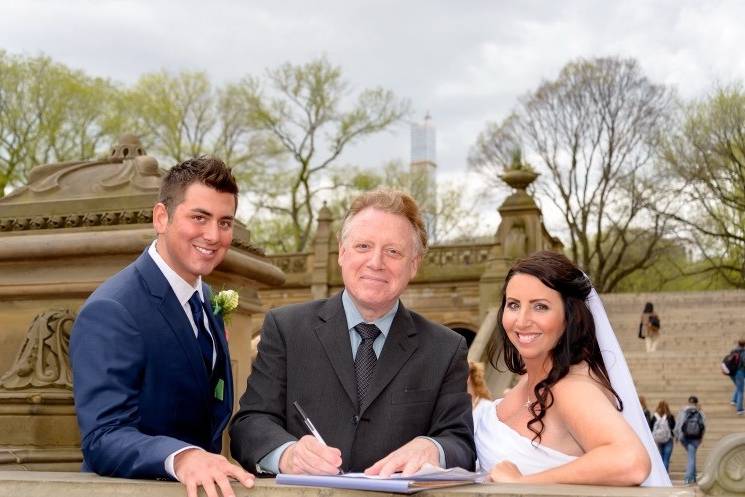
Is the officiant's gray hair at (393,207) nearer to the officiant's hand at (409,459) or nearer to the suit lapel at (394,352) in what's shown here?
the suit lapel at (394,352)

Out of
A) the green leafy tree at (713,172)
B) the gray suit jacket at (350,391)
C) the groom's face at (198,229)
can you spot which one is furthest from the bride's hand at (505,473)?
the green leafy tree at (713,172)

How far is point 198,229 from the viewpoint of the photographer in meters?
3.10

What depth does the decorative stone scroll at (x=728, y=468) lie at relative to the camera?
6.53ft

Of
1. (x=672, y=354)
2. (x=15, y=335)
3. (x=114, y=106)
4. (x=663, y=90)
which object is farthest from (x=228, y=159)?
(x=15, y=335)

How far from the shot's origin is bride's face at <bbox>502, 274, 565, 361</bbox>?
3229mm

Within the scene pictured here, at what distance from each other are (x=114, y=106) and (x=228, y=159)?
5279 millimetres

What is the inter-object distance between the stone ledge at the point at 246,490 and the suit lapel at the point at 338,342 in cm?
75

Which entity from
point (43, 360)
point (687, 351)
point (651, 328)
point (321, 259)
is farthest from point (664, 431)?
Answer: point (321, 259)

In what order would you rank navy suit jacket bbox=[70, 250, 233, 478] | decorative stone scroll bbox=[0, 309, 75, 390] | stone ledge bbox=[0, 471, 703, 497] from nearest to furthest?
stone ledge bbox=[0, 471, 703, 497] < navy suit jacket bbox=[70, 250, 233, 478] < decorative stone scroll bbox=[0, 309, 75, 390]

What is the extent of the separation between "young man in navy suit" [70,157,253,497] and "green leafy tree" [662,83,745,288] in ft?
121

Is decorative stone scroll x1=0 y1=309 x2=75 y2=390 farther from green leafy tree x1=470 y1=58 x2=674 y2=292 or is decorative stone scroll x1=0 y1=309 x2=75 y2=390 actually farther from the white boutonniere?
green leafy tree x1=470 y1=58 x2=674 y2=292

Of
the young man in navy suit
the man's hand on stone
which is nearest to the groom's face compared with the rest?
the young man in navy suit

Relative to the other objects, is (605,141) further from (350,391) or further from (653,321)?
(350,391)

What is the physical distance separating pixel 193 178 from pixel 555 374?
131 centimetres
